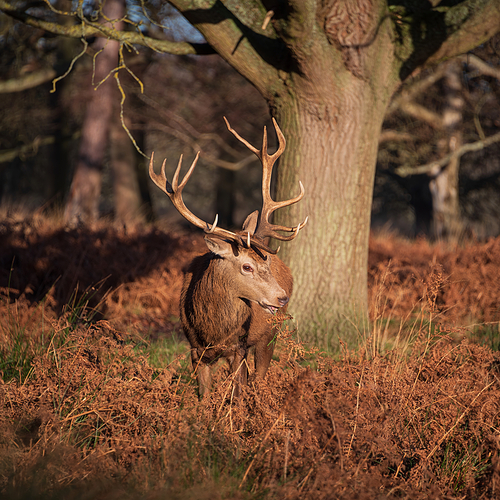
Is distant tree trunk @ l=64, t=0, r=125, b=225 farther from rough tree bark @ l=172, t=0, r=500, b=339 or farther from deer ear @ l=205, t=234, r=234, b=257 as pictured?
deer ear @ l=205, t=234, r=234, b=257

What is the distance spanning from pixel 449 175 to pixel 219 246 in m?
10.6

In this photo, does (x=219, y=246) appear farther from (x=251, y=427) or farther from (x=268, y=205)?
(x=251, y=427)

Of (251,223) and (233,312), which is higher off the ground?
(251,223)

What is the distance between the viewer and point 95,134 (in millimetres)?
12266

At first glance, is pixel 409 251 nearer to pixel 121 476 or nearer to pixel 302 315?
pixel 302 315

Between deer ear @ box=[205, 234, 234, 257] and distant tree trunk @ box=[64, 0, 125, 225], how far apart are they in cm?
822

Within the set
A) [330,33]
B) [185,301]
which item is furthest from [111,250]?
[330,33]

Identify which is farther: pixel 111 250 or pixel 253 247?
pixel 111 250

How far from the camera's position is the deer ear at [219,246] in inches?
170

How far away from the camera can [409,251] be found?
29.0 feet

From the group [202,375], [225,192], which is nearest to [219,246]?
[202,375]

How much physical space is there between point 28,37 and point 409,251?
30.6ft

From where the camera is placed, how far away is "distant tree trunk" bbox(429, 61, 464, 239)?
1287 centimetres

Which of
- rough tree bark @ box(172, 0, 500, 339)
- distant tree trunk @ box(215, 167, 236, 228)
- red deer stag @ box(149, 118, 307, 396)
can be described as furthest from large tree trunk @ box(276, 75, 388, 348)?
distant tree trunk @ box(215, 167, 236, 228)
